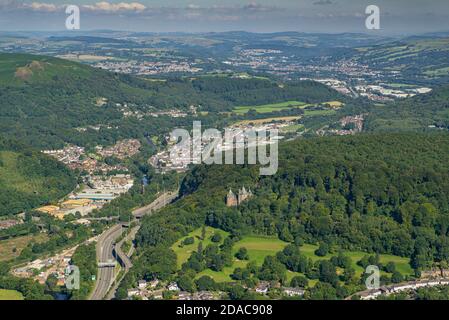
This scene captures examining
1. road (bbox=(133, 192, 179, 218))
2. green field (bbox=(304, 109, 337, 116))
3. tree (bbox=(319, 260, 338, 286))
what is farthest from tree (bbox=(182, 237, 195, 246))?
green field (bbox=(304, 109, 337, 116))

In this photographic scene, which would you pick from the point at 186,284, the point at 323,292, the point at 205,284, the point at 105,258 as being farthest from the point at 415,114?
the point at 186,284

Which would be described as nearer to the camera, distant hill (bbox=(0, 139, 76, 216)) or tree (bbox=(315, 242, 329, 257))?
tree (bbox=(315, 242, 329, 257))

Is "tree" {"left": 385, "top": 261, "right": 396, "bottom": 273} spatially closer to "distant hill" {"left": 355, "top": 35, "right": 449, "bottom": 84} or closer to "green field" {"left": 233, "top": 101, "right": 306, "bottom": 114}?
"green field" {"left": 233, "top": 101, "right": 306, "bottom": 114}

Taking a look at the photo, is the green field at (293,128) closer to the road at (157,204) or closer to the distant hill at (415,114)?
the distant hill at (415,114)

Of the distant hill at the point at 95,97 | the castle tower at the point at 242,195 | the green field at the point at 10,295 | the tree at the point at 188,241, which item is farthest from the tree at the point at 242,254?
the distant hill at the point at 95,97

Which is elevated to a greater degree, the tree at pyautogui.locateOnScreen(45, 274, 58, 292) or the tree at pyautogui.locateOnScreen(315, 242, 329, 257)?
the tree at pyautogui.locateOnScreen(315, 242, 329, 257)

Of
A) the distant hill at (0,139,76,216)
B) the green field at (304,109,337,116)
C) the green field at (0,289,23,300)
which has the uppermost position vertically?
the green field at (304,109,337,116)

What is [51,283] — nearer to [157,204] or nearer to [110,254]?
[110,254]
